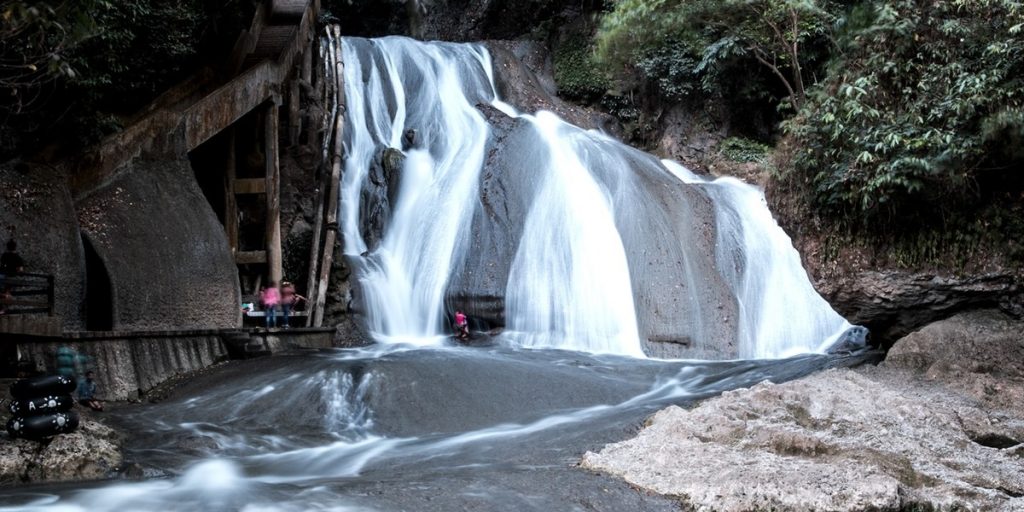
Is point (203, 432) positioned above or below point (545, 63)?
below

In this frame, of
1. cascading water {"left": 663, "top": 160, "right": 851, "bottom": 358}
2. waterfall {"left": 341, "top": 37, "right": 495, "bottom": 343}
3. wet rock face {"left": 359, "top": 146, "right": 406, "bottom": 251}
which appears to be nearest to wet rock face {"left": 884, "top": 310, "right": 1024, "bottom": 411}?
cascading water {"left": 663, "top": 160, "right": 851, "bottom": 358}

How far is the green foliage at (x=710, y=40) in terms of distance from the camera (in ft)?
60.3

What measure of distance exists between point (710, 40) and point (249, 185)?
14153 mm

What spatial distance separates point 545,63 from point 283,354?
18.0 metres

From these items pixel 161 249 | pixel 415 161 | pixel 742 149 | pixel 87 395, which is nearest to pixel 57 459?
pixel 87 395

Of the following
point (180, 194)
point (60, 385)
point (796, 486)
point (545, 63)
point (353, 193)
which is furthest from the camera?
point (545, 63)

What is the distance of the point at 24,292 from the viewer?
1028 centimetres

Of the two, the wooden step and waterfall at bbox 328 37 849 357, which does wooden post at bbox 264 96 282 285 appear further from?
the wooden step

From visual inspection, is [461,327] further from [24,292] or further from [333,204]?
[24,292]

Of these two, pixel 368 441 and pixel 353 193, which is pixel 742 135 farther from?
pixel 368 441

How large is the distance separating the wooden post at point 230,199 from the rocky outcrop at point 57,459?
367 inches

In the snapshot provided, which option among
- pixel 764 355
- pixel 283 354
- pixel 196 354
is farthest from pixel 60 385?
pixel 764 355

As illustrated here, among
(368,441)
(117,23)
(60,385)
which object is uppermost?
(117,23)

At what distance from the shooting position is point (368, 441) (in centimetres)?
930
